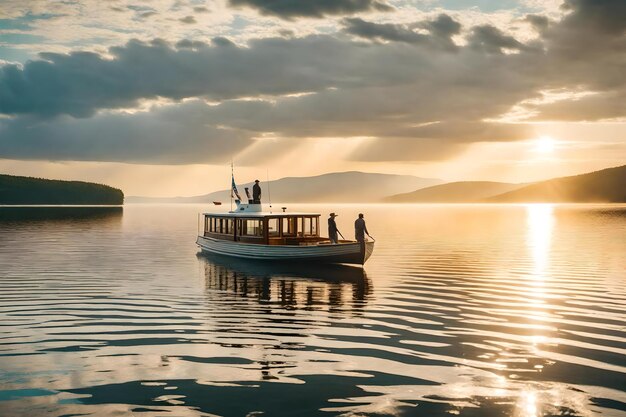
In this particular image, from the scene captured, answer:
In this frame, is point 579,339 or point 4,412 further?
point 579,339

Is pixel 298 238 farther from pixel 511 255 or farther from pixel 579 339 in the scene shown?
pixel 579 339

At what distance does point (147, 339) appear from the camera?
1834cm

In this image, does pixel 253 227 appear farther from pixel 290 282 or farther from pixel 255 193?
pixel 290 282

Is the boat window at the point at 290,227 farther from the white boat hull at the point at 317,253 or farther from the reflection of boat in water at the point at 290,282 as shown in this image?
the reflection of boat in water at the point at 290,282

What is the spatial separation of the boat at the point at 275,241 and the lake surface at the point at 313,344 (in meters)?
3.37

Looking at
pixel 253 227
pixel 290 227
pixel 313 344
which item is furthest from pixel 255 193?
pixel 313 344

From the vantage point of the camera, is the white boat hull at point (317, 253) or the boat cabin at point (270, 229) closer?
the white boat hull at point (317, 253)

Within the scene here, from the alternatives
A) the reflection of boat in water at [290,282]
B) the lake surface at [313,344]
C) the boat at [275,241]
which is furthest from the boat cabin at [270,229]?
the lake surface at [313,344]

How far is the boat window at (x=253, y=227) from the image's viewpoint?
43.9 meters

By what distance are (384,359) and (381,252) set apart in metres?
38.4

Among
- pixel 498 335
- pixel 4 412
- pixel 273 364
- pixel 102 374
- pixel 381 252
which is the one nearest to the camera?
pixel 4 412

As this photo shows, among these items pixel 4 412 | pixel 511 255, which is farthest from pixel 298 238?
pixel 4 412

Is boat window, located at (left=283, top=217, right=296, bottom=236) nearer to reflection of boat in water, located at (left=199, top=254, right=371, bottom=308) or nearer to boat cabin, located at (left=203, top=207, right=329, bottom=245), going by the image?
boat cabin, located at (left=203, top=207, right=329, bottom=245)

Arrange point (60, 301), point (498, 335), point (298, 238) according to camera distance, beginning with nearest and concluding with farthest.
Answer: point (498, 335) < point (60, 301) < point (298, 238)
